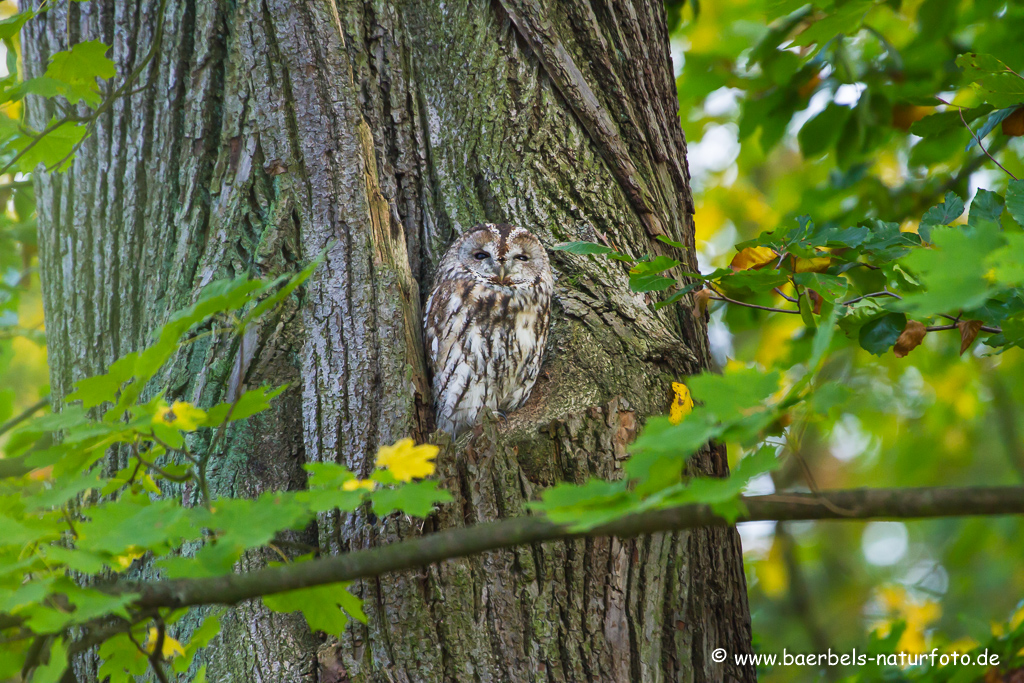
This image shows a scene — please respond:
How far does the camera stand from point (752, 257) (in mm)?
2150

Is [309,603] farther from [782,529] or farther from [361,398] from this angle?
[782,529]

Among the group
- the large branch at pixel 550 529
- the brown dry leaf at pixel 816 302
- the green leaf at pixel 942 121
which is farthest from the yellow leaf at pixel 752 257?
the large branch at pixel 550 529

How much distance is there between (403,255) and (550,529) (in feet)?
4.09

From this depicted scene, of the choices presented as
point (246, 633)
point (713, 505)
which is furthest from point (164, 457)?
point (713, 505)

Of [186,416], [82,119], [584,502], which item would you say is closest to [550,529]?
[584,502]

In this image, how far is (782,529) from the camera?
5555 millimetres

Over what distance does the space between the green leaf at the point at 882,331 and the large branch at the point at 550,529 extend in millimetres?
884

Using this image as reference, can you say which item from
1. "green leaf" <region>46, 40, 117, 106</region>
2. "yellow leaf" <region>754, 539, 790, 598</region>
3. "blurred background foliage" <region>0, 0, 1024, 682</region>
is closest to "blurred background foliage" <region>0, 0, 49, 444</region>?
"blurred background foliage" <region>0, 0, 1024, 682</region>

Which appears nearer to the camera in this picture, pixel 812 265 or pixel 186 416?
pixel 186 416

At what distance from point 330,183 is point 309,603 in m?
1.19

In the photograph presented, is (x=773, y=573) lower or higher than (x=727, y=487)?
lower

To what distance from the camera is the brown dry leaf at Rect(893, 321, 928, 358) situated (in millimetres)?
2025

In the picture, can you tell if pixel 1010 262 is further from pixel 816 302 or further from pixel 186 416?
pixel 816 302

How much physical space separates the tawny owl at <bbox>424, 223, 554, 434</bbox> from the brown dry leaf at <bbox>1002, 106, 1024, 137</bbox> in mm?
1476
